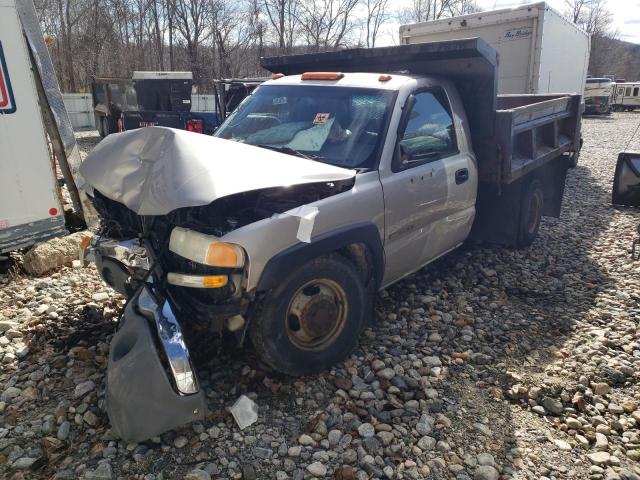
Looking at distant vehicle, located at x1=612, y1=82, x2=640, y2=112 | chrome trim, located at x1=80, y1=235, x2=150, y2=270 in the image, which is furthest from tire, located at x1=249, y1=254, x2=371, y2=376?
distant vehicle, located at x1=612, y1=82, x2=640, y2=112

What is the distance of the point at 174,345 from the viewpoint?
8.90ft

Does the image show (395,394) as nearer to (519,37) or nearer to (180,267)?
(180,267)

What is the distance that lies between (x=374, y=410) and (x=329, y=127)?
7.05 feet

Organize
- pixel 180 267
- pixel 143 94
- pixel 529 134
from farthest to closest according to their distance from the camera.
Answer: pixel 143 94
pixel 529 134
pixel 180 267

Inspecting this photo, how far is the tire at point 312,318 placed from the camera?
304cm

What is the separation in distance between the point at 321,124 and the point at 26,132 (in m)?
3.40

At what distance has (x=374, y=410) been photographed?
3.12m

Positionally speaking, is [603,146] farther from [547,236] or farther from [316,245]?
[316,245]

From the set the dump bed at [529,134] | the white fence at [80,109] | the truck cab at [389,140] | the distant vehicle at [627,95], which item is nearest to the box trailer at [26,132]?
the truck cab at [389,140]

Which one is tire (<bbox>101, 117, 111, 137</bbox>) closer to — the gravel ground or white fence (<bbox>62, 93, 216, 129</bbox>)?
white fence (<bbox>62, 93, 216, 129</bbox>)

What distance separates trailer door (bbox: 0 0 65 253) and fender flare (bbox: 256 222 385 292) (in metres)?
3.80

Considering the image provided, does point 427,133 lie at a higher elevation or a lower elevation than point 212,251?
higher

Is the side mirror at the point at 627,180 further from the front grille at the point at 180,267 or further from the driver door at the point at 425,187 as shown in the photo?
the front grille at the point at 180,267

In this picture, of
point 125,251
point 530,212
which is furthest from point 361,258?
point 530,212
